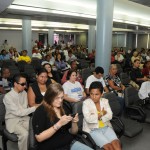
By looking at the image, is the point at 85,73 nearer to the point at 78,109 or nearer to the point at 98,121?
the point at 78,109

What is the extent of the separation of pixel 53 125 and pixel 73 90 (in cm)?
194

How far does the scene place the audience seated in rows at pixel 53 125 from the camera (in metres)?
2.11

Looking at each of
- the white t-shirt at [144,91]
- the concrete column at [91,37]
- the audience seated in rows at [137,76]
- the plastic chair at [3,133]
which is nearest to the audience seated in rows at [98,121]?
the plastic chair at [3,133]

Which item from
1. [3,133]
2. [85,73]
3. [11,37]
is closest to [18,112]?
[3,133]

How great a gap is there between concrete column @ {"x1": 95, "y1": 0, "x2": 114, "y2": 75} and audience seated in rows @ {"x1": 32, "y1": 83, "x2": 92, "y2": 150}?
3212 millimetres

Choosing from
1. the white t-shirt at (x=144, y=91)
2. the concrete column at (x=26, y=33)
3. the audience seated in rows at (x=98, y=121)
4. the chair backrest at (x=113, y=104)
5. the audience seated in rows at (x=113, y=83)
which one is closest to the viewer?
the audience seated in rows at (x=98, y=121)

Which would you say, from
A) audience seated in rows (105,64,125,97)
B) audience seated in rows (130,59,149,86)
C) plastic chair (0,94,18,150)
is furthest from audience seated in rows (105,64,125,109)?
plastic chair (0,94,18,150)

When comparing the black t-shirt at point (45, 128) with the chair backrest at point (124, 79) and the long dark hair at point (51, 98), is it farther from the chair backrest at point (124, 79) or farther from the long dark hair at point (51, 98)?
the chair backrest at point (124, 79)

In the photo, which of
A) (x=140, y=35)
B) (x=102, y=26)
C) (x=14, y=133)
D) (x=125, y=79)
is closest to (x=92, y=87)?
(x=14, y=133)

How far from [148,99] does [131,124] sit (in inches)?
45.1

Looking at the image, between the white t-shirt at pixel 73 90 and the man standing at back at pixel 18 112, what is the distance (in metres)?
1.14

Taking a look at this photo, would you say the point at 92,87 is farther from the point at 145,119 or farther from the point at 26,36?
the point at 26,36

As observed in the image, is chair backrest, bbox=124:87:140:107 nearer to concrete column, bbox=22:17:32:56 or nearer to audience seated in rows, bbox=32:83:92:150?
audience seated in rows, bbox=32:83:92:150

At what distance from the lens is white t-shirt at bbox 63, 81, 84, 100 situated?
4043mm
